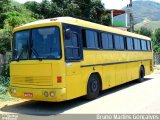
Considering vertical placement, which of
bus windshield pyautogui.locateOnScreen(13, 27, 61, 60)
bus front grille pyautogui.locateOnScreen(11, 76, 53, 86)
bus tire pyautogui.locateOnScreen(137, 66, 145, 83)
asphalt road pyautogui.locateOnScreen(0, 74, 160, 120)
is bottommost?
asphalt road pyautogui.locateOnScreen(0, 74, 160, 120)

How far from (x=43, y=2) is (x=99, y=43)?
72.5 ft

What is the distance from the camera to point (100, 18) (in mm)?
36562

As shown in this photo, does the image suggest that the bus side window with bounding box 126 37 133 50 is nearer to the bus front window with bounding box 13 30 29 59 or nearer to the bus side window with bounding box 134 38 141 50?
the bus side window with bounding box 134 38 141 50

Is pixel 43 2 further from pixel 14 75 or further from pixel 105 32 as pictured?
pixel 14 75

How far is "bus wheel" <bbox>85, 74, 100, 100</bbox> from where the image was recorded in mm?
11922

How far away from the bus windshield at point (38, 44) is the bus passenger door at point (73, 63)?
377 mm

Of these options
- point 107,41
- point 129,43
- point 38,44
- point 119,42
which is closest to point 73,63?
point 38,44

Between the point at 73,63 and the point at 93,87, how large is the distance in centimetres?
189

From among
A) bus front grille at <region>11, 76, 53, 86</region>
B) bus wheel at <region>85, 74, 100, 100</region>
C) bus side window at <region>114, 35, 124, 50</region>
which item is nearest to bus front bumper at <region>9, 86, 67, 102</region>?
bus front grille at <region>11, 76, 53, 86</region>

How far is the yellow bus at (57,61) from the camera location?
33.3ft

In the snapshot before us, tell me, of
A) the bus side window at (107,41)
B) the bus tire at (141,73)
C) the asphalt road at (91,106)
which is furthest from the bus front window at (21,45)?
the bus tire at (141,73)

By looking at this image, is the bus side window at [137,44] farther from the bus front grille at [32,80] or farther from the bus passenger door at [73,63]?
the bus front grille at [32,80]

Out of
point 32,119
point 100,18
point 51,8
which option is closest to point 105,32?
point 32,119

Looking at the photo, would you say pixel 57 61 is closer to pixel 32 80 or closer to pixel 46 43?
pixel 46 43
